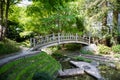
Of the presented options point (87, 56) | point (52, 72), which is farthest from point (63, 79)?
point (87, 56)

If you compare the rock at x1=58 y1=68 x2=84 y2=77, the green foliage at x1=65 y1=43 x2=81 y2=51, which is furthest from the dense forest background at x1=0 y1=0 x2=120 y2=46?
the rock at x1=58 y1=68 x2=84 y2=77

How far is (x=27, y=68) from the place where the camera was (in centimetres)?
1191

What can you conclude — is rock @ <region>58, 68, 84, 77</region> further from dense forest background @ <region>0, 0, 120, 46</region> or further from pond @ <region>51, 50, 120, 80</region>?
dense forest background @ <region>0, 0, 120, 46</region>

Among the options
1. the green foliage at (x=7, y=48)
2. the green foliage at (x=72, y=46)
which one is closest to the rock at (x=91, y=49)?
the green foliage at (x=72, y=46)

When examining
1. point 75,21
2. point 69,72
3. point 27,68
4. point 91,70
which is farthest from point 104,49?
point 27,68

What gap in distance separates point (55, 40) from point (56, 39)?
31 centimetres

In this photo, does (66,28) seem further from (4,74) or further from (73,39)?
(4,74)

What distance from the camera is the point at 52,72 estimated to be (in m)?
13.5

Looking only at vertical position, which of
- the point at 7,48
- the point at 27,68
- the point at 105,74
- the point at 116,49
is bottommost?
the point at 105,74

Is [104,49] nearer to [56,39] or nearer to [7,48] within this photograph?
[56,39]

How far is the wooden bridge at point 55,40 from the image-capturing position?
61.8ft

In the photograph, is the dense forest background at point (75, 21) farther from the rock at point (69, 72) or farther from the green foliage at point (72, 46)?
the rock at point (69, 72)

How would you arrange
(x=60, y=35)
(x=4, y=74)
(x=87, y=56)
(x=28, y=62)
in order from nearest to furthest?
(x=4, y=74) → (x=28, y=62) → (x=87, y=56) → (x=60, y=35)

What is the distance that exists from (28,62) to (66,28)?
1279cm
